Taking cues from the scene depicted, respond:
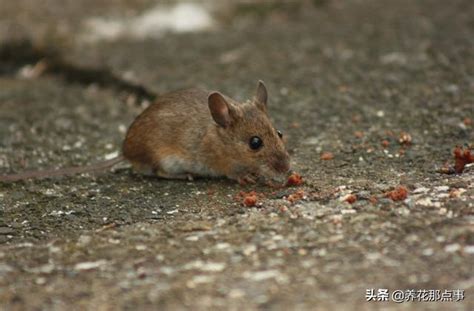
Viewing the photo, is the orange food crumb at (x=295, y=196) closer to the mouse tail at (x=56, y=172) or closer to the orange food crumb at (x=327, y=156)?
the orange food crumb at (x=327, y=156)

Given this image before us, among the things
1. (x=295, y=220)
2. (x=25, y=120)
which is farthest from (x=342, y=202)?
(x=25, y=120)

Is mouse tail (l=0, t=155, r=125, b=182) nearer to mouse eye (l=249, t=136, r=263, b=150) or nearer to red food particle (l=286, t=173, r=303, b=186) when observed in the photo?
mouse eye (l=249, t=136, r=263, b=150)

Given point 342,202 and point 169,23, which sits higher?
point 169,23

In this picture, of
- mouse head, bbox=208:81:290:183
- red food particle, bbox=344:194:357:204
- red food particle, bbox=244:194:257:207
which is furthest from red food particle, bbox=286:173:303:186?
red food particle, bbox=344:194:357:204

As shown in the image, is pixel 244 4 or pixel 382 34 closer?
pixel 382 34

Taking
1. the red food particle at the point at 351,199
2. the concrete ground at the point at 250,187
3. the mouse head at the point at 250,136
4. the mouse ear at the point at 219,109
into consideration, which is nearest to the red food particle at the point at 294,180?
the concrete ground at the point at 250,187

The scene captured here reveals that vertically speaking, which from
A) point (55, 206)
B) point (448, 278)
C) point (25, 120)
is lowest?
point (448, 278)

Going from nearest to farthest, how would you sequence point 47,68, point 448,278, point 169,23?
point 448,278 < point 47,68 < point 169,23

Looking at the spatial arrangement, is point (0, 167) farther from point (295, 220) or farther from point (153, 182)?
point (295, 220)

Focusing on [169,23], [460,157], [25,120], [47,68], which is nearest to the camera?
[460,157]
